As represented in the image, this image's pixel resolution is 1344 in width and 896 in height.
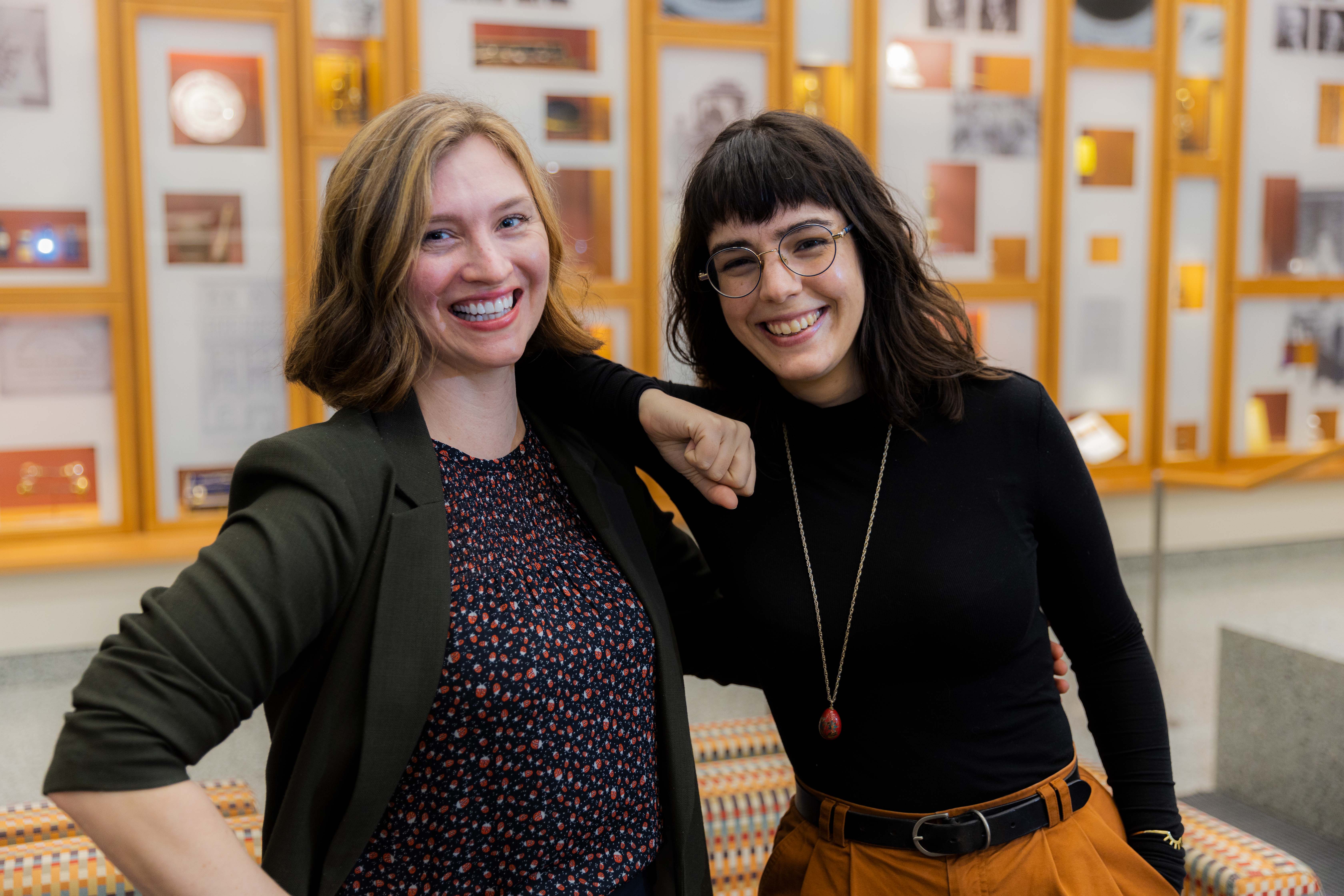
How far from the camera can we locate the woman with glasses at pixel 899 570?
1.45m

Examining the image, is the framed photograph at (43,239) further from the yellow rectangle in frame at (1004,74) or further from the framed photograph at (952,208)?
the yellow rectangle in frame at (1004,74)

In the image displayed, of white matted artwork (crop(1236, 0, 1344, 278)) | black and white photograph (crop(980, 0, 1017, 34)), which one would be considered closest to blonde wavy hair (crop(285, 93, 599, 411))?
black and white photograph (crop(980, 0, 1017, 34))

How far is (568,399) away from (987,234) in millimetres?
4638

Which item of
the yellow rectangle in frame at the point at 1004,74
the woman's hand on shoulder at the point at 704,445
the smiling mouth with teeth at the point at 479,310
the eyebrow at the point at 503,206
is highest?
the yellow rectangle in frame at the point at 1004,74

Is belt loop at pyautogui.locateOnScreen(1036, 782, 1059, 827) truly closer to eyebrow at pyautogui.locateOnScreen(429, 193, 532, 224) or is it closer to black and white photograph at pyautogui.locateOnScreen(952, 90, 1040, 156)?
eyebrow at pyautogui.locateOnScreen(429, 193, 532, 224)

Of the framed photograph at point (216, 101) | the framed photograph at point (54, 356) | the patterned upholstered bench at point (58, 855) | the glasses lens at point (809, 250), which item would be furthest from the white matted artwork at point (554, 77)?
the glasses lens at point (809, 250)

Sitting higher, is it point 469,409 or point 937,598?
point 469,409

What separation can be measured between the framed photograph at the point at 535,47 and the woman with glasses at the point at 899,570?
144 inches

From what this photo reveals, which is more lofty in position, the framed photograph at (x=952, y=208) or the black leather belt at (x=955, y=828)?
the framed photograph at (x=952, y=208)

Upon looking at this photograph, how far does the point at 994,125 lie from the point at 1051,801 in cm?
487

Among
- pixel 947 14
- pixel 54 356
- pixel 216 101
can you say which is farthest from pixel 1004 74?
pixel 54 356

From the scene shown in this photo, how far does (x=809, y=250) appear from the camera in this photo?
151 cm

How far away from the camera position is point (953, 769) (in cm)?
145

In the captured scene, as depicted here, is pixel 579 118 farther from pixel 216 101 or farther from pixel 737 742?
pixel 737 742
